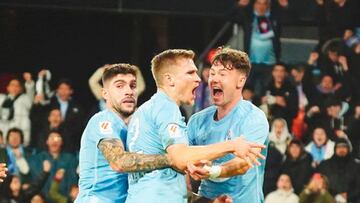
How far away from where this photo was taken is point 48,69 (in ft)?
53.7

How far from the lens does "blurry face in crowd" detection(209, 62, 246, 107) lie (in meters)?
7.37

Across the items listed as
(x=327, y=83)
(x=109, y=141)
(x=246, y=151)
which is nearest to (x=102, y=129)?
(x=109, y=141)

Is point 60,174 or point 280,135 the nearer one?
point 60,174

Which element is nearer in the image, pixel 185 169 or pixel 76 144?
pixel 185 169

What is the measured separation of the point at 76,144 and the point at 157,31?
3313 mm

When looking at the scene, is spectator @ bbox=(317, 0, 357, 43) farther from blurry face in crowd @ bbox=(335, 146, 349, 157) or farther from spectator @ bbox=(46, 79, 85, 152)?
spectator @ bbox=(46, 79, 85, 152)

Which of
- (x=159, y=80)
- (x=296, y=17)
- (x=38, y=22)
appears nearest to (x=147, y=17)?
(x=38, y=22)

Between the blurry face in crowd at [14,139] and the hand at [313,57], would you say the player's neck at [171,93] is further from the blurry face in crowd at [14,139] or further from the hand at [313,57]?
the hand at [313,57]

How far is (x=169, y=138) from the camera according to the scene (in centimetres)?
648

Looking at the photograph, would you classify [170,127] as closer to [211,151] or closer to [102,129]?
[211,151]

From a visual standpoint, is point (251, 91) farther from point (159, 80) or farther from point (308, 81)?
point (159, 80)

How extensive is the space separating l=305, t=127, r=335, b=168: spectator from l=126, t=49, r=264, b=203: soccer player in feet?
22.7

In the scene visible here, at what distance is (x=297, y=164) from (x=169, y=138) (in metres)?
7.06

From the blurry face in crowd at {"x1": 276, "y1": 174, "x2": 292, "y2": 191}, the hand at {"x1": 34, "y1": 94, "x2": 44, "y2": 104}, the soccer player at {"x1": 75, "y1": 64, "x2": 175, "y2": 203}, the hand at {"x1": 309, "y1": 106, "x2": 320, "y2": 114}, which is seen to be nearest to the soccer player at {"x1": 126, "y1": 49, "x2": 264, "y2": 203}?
the soccer player at {"x1": 75, "y1": 64, "x2": 175, "y2": 203}
